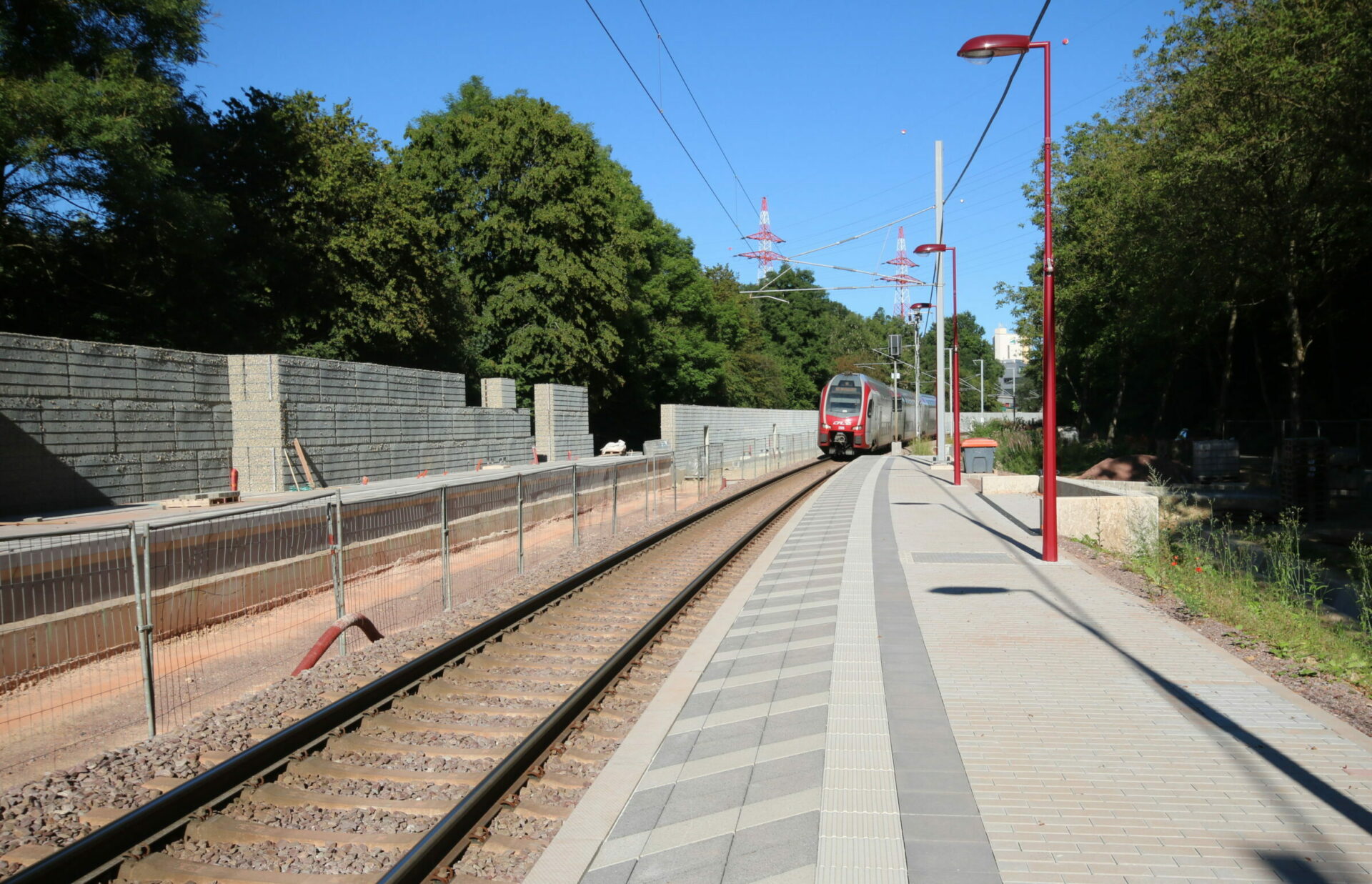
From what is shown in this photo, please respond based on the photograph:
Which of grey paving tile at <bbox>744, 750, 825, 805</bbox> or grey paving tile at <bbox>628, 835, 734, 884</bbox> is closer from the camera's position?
grey paving tile at <bbox>628, 835, 734, 884</bbox>

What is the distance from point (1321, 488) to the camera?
20203 mm

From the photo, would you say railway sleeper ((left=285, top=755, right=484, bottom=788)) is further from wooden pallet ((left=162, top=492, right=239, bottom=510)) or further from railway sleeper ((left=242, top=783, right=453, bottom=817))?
wooden pallet ((left=162, top=492, right=239, bottom=510))

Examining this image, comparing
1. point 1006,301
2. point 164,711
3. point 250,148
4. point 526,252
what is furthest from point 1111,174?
point 164,711

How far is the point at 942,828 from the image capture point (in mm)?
4430

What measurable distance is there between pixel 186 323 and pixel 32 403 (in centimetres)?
1534

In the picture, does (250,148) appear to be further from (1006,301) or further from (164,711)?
(1006,301)

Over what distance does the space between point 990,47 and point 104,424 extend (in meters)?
14.9

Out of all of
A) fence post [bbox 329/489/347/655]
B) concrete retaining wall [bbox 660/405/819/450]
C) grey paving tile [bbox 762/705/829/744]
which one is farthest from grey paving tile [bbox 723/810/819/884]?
concrete retaining wall [bbox 660/405/819/450]

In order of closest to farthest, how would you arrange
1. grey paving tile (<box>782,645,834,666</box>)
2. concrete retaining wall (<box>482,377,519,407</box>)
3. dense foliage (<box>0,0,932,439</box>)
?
grey paving tile (<box>782,645,834,666</box>) < dense foliage (<box>0,0,932,439</box>) < concrete retaining wall (<box>482,377,519,407</box>)

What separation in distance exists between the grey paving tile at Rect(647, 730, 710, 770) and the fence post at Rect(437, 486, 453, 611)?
17.5 ft

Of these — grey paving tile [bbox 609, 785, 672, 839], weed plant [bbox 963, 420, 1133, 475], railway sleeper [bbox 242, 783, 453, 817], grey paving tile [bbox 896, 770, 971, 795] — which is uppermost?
weed plant [bbox 963, 420, 1133, 475]

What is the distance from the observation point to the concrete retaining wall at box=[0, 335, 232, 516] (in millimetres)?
14281

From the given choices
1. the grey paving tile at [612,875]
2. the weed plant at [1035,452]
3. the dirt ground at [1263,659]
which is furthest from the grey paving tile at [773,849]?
the weed plant at [1035,452]

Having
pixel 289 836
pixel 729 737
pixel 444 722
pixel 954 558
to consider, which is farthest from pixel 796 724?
→ pixel 954 558
